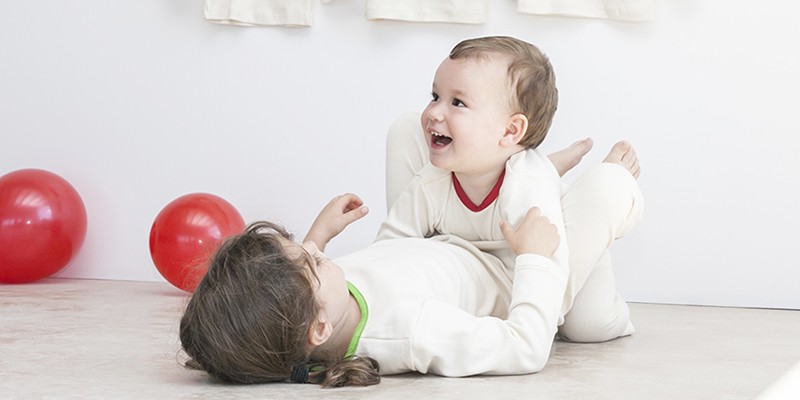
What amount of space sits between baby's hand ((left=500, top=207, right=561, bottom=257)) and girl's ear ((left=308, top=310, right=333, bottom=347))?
13.6 inches

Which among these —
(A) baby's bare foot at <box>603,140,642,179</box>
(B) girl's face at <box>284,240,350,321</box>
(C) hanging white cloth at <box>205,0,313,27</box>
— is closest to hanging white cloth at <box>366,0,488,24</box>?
(C) hanging white cloth at <box>205,0,313,27</box>

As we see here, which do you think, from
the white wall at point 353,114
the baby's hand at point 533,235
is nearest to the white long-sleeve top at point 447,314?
the baby's hand at point 533,235

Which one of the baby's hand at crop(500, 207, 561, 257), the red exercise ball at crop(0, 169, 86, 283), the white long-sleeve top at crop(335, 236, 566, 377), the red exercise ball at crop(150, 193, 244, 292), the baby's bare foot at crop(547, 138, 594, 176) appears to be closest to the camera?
the white long-sleeve top at crop(335, 236, 566, 377)

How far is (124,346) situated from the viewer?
6.08 ft

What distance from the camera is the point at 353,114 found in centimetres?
287

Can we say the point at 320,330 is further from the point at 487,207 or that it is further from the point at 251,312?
the point at 487,207

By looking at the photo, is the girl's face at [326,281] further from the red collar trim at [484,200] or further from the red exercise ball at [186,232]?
the red exercise ball at [186,232]

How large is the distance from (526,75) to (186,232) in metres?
1.15

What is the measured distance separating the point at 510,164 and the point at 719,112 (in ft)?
3.48

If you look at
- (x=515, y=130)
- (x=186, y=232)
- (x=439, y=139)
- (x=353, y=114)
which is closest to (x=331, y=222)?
Result: (x=439, y=139)

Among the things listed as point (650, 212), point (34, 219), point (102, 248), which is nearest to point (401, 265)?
point (650, 212)

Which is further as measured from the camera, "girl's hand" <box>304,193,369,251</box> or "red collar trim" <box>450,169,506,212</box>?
"girl's hand" <box>304,193,369,251</box>

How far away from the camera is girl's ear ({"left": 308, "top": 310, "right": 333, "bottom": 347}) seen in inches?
56.8

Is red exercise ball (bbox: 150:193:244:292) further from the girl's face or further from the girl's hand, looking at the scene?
the girl's face
